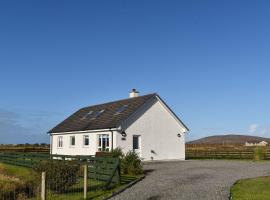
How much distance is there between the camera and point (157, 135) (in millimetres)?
36531

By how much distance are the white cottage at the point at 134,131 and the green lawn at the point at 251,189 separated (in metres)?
16.1

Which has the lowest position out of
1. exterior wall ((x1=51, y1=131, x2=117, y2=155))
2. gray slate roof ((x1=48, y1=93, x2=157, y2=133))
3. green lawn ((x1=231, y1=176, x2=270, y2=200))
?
green lawn ((x1=231, y1=176, x2=270, y2=200))

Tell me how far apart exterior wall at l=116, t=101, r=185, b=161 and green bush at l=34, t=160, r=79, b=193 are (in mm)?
16606

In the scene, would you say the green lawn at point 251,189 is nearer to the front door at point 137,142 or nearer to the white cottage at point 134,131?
the white cottage at point 134,131

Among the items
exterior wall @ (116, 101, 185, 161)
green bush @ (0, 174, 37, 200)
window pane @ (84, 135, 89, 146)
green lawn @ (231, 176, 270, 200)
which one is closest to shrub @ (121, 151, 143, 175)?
green lawn @ (231, 176, 270, 200)

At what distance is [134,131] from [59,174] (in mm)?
18622

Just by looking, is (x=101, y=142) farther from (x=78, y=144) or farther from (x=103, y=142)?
(x=78, y=144)

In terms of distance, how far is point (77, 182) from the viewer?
17.7m

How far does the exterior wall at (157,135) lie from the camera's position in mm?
34969

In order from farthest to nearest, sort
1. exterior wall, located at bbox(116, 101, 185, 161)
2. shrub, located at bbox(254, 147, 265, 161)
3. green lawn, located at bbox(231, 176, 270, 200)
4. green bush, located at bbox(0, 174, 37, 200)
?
shrub, located at bbox(254, 147, 265, 161), exterior wall, located at bbox(116, 101, 185, 161), green bush, located at bbox(0, 174, 37, 200), green lawn, located at bbox(231, 176, 270, 200)

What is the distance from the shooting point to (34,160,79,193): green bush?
54.0 feet

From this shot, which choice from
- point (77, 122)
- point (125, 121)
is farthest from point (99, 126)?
point (77, 122)

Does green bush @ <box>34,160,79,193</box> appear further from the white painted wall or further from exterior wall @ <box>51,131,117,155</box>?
Result: exterior wall @ <box>51,131,117,155</box>

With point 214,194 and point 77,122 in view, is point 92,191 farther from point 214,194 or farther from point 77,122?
point 77,122
